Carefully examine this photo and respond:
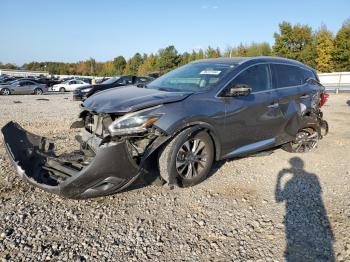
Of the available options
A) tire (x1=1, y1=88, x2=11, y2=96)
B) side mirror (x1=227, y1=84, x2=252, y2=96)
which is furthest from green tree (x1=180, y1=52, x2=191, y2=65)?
side mirror (x1=227, y1=84, x2=252, y2=96)

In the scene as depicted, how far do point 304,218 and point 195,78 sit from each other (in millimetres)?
2484

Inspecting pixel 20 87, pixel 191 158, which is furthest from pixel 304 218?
pixel 20 87

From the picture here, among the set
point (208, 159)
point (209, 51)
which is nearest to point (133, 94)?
point (208, 159)

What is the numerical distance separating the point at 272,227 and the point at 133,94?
93.6 inches

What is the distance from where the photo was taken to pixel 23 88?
27156 mm

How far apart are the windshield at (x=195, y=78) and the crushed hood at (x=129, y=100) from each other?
1.34 ft

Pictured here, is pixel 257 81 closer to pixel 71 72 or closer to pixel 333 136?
pixel 333 136

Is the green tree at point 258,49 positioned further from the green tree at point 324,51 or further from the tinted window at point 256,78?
the tinted window at point 256,78

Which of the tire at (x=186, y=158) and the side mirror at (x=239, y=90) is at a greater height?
the side mirror at (x=239, y=90)

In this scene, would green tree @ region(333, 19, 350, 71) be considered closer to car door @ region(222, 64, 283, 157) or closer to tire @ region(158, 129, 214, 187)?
car door @ region(222, 64, 283, 157)

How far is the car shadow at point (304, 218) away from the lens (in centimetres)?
302

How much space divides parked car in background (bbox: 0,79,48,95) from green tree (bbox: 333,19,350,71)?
33.7 metres

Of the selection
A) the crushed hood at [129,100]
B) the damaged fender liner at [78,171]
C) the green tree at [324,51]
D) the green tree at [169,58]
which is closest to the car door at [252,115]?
the crushed hood at [129,100]

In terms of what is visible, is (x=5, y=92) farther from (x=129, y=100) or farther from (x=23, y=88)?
(x=129, y=100)
